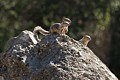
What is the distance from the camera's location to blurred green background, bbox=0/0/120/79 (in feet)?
62.8

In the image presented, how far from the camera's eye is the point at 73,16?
19.5 meters

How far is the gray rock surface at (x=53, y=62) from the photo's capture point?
4520 millimetres

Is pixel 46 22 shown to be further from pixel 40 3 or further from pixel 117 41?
pixel 117 41

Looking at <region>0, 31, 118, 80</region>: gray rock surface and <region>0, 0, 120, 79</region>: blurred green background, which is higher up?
<region>0, 0, 120, 79</region>: blurred green background

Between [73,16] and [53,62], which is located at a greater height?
[73,16]

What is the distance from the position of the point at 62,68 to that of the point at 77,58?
0.19 metres

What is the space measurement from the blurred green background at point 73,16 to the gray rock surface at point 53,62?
1393 cm

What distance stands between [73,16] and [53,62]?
49.0 feet

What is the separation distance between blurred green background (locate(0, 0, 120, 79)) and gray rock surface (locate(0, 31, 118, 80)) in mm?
13928

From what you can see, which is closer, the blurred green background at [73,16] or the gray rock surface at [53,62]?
the gray rock surface at [53,62]

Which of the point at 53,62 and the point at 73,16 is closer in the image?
the point at 53,62

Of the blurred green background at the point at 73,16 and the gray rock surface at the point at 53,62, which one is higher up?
the blurred green background at the point at 73,16

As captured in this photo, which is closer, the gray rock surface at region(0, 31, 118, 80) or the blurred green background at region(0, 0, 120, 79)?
the gray rock surface at region(0, 31, 118, 80)

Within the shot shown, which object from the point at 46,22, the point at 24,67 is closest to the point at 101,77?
the point at 24,67
